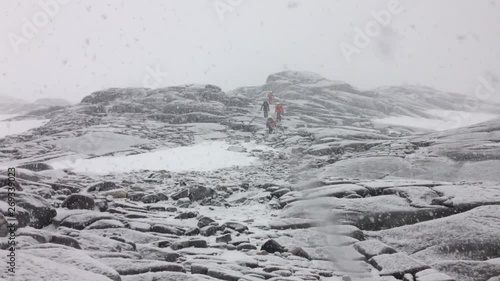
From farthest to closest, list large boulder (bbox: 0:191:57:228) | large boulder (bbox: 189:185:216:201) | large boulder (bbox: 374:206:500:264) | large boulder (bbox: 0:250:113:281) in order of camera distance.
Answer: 1. large boulder (bbox: 189:185:216:201)
2. large boulder (bbox: 0:191:57:228)
3. large boulder (bbox: 374:206:500:264)
4. large boulder (bbox: 0:250:113:281)

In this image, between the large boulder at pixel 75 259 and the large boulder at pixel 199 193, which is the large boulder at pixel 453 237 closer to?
the large boulder at pixel 75 259

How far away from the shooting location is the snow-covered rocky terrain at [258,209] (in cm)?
548

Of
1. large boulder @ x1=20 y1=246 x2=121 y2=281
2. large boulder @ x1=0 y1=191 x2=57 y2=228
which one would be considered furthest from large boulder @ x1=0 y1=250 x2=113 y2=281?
large boulder @ x1=0 y1=191 x2=57 y2=228

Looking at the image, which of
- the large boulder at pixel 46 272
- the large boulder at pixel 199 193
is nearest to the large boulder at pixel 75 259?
the large boulder at pixel 46 272

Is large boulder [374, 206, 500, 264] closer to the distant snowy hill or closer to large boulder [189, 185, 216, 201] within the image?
large boulder [189, 185, 216, 201]

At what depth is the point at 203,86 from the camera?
Answer: 46312 mm

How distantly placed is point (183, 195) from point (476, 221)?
7.61m

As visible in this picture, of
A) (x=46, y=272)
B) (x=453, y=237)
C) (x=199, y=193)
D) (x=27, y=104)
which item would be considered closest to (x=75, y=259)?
(x=46, y=272)

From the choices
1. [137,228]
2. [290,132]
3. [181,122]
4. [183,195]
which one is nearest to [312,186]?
[183,195]

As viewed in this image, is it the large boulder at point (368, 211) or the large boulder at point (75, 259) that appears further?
the large boulder at point (368, 211)

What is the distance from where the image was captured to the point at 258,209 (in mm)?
10102

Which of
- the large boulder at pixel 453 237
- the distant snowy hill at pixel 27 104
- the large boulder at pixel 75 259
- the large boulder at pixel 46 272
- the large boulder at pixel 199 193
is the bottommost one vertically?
the large boulder at pixel 453 237

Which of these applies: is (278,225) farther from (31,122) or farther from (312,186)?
(31,122)

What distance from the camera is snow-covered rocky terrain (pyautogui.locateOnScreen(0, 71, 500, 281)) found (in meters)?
5.48
